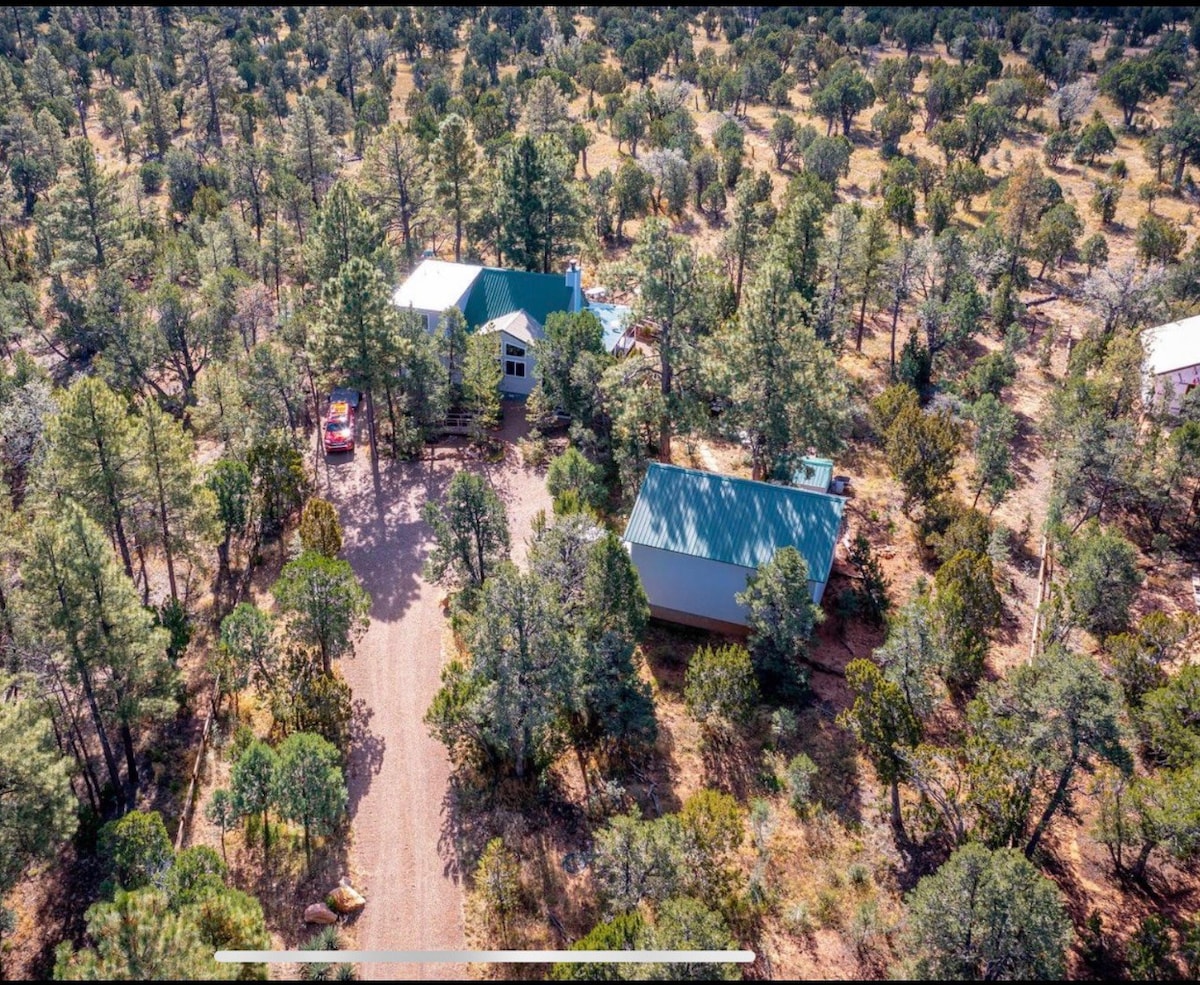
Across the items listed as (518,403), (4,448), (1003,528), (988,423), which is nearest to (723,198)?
(518,403)

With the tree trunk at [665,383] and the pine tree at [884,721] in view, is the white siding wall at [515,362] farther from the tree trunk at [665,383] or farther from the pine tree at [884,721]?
the pine tree at [884,721]

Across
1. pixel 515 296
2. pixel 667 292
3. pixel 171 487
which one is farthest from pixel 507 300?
pixel 171 487

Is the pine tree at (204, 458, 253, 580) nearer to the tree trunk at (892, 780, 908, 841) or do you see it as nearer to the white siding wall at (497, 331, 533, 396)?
the white siding wall at (497, 331, 533, 396)

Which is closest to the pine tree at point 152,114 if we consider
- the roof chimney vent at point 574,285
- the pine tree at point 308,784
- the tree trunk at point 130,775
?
the roof chimney vent at point 574,285

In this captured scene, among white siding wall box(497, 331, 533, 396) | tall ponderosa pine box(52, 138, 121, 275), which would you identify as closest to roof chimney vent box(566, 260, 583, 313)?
white siding wall box(497, 331, 533, 396)

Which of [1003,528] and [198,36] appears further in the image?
[198,36]

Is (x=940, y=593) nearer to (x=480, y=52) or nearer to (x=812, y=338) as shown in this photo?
(x=812, y=338)
